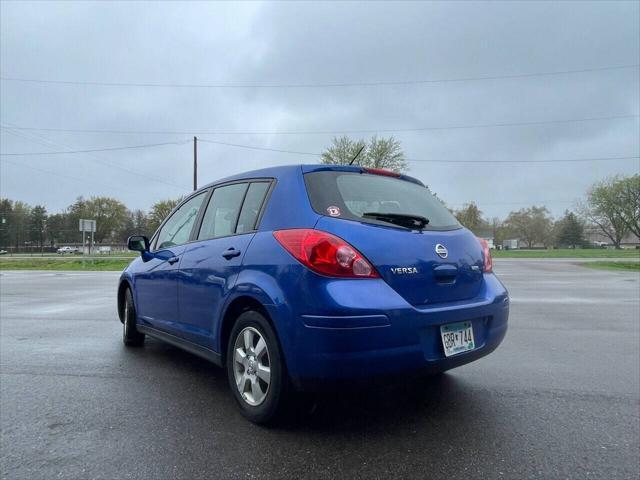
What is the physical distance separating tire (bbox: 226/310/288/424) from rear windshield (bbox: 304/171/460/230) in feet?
2.74

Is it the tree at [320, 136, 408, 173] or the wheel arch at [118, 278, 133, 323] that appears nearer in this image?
the wheel arch at [118, 278, 133, 323]

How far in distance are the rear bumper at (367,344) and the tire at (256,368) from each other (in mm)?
159

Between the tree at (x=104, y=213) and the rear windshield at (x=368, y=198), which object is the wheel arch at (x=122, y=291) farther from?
the tree at (x=104, y=213)

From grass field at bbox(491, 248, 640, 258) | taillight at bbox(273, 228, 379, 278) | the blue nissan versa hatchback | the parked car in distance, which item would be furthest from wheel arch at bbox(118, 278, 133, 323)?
the parked car in distance

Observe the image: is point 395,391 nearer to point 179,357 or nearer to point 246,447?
point 246,447

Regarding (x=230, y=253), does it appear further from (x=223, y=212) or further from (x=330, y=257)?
(x=330, y=257)

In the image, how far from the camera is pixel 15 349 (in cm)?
525

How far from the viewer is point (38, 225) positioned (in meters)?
94.9

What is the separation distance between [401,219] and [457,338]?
0.83 m

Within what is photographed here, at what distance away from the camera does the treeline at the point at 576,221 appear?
65.9 m

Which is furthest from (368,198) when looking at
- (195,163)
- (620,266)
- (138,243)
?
(195,163)

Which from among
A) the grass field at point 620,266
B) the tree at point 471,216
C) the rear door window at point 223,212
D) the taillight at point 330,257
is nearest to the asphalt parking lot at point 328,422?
the taillight at point 330,257

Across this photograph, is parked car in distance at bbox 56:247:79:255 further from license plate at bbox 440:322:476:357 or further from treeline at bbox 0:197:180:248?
license plate at bbox 440:322:476:357

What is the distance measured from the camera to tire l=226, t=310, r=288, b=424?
2705 millimetres
